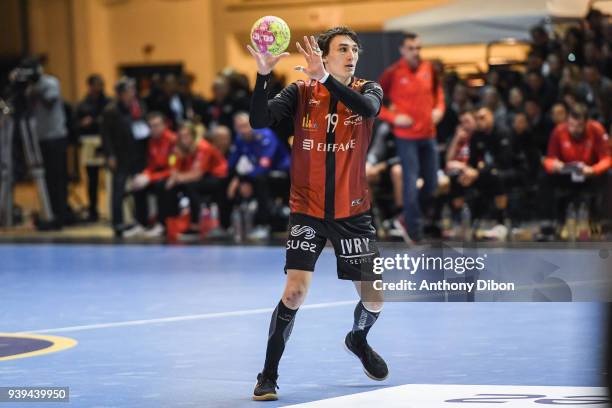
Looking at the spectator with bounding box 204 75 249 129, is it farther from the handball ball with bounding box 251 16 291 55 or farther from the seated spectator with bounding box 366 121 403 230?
the handball ball with bounding box 251 16 291 55

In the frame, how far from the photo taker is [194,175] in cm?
1881

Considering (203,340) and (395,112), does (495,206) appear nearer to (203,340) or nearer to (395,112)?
(395,112)

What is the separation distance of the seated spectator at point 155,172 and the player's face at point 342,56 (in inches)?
459

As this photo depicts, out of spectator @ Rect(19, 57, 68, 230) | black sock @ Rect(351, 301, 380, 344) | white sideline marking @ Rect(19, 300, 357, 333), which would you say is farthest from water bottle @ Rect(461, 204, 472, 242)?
black sock @ Rect(351, 301, 380, 344)

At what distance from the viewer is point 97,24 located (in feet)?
99.2

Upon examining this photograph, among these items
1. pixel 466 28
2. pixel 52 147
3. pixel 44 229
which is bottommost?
pixel 44 229

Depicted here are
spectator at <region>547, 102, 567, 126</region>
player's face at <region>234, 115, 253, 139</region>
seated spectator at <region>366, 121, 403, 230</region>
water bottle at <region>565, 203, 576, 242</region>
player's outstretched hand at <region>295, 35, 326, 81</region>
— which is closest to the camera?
player's outstretched hand at <region>295, 35, 326, 81</region>

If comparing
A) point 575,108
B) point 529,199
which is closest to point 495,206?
point 529,199

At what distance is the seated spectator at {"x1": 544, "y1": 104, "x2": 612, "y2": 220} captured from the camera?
1622cm

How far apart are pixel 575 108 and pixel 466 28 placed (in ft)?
10.7

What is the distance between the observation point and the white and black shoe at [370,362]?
786cm

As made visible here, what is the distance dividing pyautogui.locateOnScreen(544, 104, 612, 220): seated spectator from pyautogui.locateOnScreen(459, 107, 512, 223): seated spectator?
652mm

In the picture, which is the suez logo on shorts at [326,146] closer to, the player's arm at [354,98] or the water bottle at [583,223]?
the player's arm at [354,98]

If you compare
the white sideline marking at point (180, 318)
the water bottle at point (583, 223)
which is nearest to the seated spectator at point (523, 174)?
the water bottle at point (583, 223)
